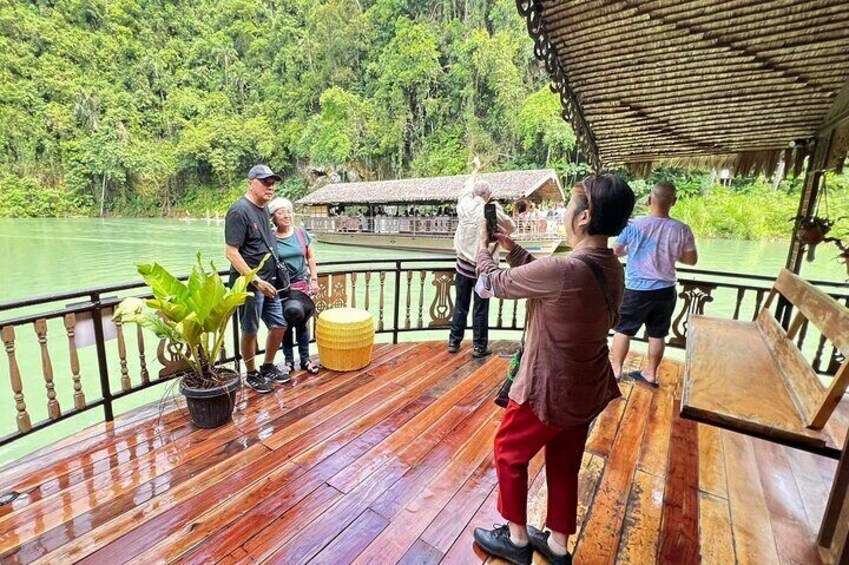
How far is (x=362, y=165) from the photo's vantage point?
30.2 metres

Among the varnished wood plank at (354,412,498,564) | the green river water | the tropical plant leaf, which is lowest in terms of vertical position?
the green river water

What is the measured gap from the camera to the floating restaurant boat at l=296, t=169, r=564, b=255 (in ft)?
51.2

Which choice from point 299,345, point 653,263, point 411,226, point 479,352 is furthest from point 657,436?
point 411,226

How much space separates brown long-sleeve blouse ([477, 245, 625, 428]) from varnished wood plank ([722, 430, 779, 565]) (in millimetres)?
927

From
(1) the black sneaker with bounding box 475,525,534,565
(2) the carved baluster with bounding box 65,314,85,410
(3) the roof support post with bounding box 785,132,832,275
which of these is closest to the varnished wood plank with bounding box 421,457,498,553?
(1) the black sneaker with bounding box 475,525,534,565

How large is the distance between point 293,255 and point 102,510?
5.29ft

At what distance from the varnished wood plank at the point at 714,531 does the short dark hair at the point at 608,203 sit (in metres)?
1.27

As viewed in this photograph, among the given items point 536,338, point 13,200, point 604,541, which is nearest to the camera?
point 536,338

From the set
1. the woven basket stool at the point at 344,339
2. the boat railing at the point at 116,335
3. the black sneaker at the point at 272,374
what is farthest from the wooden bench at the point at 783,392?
the black sneaker at the point at 272,374

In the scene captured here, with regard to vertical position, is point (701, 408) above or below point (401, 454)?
above

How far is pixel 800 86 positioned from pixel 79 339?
416cm

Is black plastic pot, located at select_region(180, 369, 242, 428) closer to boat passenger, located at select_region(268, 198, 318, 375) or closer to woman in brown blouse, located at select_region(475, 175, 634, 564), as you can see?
boat passenger, located at select_region(268, 198, 318, 375)

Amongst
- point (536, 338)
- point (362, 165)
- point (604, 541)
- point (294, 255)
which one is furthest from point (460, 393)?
point (362, 165)

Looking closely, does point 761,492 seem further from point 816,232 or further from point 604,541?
point 816,232
